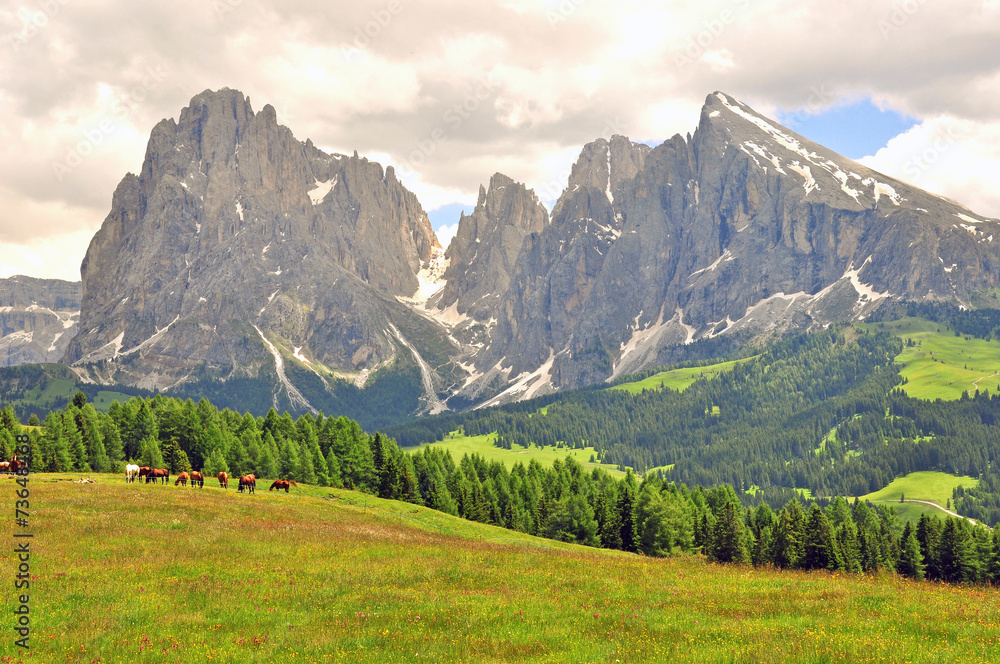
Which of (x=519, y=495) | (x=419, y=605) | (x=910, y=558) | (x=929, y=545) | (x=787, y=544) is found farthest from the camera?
(x=519, y=495)

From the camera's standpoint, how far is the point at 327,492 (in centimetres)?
8256

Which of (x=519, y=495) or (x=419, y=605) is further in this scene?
(x=519, y=495)

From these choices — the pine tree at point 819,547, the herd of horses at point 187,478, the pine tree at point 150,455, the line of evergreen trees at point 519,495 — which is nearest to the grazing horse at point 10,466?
the herd of horses at point 187,478

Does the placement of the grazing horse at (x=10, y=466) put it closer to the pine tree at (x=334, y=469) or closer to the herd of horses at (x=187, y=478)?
the herd of horses at (x=187, y=478)

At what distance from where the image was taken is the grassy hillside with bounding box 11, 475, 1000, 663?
82.5ft

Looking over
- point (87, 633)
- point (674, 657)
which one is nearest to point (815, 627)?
point (674, 657)

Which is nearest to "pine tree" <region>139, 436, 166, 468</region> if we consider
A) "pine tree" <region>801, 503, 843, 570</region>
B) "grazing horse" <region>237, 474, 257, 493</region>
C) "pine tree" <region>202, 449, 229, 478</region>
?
"pine tree" <region>202, 449, 229, 478</region>

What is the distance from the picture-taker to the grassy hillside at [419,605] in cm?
2516

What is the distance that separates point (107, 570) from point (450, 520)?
46.4m

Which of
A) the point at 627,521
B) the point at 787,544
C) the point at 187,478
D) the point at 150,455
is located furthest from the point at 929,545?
the point at 150,455

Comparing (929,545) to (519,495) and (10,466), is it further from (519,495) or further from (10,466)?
(10,466)

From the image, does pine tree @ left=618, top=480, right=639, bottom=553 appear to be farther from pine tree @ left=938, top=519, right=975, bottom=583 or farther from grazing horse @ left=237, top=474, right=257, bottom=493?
grazing horse @ left=237, top=474, right=257, bottom=493

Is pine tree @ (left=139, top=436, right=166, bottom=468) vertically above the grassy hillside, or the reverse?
pine tree @ (left=139, top=436, right=166, bottom=468)

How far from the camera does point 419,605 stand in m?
31.5
